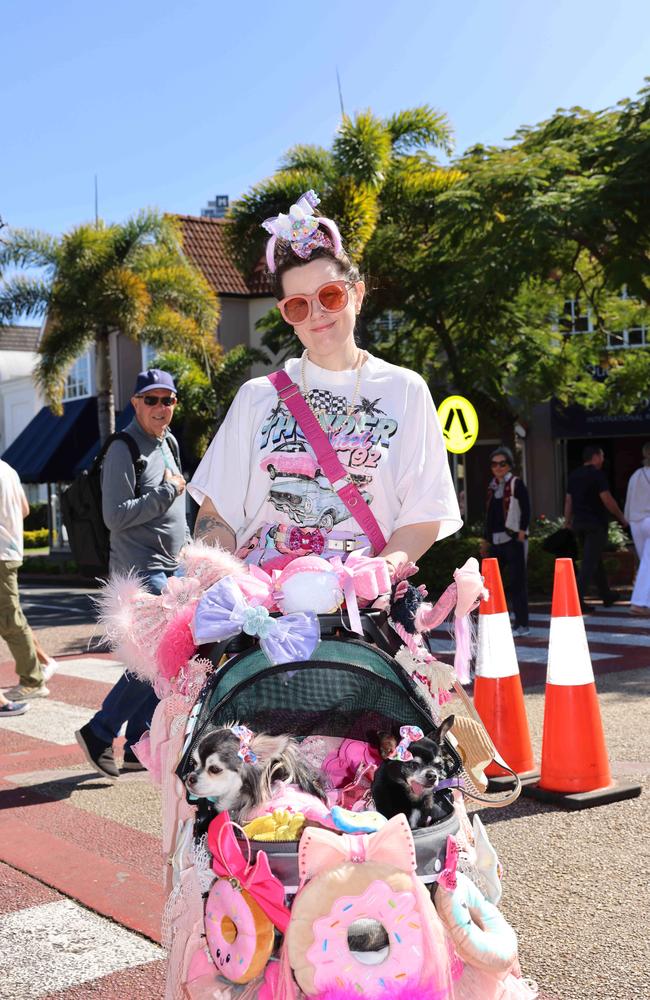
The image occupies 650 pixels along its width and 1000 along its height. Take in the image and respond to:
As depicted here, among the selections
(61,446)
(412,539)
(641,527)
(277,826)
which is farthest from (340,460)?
(61,446)

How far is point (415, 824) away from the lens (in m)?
2.25

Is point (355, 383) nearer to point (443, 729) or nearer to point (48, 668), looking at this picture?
point (443, 729)

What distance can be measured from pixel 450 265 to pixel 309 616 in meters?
17.0

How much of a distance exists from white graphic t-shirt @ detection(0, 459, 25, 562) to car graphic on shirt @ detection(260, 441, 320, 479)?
5.55 metres

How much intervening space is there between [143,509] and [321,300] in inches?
123

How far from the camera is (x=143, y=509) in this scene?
592 centimetres

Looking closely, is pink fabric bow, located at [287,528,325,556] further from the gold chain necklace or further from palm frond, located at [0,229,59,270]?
palm frond, located at [0,229,59,270]

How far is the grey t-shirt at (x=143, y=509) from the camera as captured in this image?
19.4 ft

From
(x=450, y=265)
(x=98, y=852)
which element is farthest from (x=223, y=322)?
(x=98, y=852)

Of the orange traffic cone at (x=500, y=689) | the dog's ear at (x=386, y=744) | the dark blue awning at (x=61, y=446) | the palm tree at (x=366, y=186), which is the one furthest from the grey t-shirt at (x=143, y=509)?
the dark blue awning at (x=61, y=446)

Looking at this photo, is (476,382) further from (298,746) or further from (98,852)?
(298,746)

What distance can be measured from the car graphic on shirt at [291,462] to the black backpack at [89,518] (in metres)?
3.15

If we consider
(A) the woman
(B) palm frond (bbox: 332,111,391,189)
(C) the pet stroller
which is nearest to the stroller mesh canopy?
(C) the pet stroller

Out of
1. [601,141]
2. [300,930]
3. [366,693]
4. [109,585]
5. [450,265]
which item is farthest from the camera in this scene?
[450,265]
